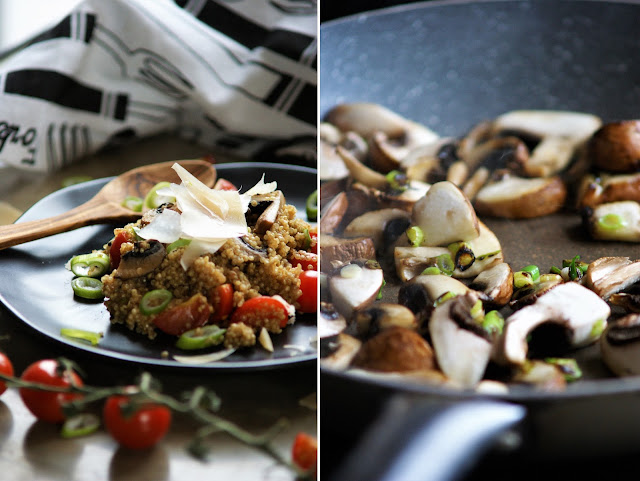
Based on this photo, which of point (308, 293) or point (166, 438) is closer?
point (166, 438)

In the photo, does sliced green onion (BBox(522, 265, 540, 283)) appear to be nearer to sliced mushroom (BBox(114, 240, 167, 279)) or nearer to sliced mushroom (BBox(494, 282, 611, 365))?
sliced mushroom (BBox(494, 282, 611, 365))

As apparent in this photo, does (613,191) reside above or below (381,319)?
below

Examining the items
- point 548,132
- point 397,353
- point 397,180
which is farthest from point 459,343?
point 548,132

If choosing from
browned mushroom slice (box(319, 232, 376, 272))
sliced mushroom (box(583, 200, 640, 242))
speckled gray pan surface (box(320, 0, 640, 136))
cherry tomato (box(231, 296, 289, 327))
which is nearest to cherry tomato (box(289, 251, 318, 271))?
browned mushroom slice (box(319, 232, 376, 272))

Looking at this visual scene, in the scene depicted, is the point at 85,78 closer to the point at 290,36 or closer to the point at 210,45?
the point at 210,45

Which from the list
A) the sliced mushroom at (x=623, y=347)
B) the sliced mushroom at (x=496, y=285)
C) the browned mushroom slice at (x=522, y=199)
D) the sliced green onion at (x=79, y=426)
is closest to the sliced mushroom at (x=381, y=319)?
the sliced mushroom at (x=496, y=285)

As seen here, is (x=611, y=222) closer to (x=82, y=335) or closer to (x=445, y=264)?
(x=445, y=264)

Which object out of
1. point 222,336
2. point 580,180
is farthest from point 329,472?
point 580,180
